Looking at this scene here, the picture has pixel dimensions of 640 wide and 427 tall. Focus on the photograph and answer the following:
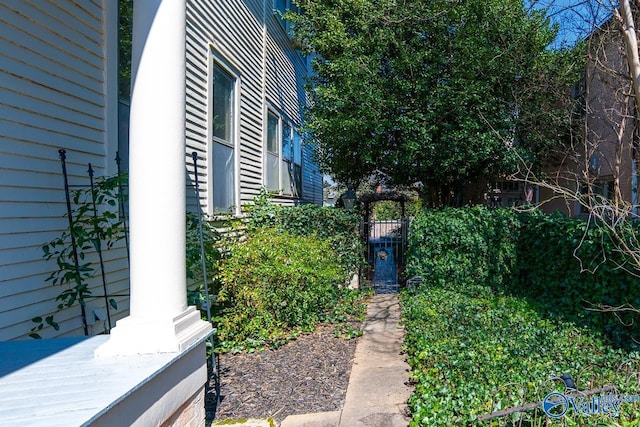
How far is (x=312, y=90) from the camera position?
10383 mm

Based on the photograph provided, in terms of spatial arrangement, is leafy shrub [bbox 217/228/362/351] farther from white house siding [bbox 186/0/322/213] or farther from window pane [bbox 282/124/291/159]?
window pane [bbox 282/124/291/159]

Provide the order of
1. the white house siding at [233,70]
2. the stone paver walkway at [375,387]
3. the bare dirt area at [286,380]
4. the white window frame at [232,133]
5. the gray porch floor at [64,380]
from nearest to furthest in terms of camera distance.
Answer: the gray porch floor at [64,380] < the stone paver walkway at [375,387] < the bare dirt area at [286,380] < the white house siding at [233,70] < the white window frame at [232,133]

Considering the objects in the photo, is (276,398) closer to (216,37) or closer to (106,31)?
(106,31)

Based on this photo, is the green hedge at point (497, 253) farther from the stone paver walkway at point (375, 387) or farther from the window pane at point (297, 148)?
the window pane at point (297, 148)

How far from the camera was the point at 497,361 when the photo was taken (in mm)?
4316

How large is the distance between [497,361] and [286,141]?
Result: 799cm

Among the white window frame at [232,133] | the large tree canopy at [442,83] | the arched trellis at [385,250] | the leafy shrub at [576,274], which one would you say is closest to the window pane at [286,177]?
the large tree canopy at [442,83]

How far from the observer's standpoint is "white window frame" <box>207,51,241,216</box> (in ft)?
20.0

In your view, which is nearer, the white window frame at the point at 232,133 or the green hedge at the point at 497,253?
the white window frame at the point at 232,133

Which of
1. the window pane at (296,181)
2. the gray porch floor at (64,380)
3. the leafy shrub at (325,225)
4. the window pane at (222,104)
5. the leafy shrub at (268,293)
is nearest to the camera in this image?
the gray porch floor at (64,380)

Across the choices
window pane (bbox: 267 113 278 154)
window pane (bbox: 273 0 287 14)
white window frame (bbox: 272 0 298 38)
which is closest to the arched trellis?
window pane (bbox: 267 113 278 154)

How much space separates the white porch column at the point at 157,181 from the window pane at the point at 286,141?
8036 mm

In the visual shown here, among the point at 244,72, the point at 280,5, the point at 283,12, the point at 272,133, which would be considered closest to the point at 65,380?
the point at 244,72

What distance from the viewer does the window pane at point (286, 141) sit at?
35.2 feet
